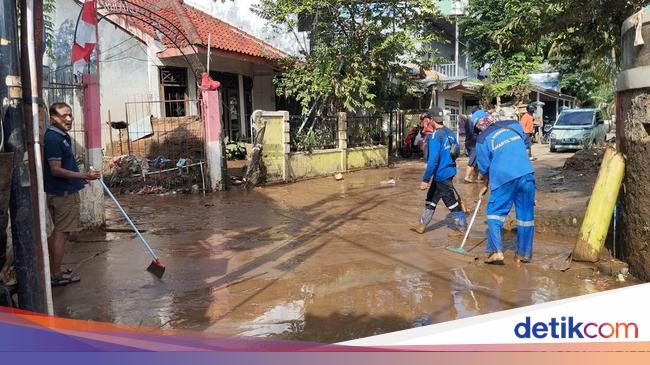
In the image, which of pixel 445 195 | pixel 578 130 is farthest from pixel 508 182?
pixel 578 130

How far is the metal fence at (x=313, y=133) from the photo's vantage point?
13.5m

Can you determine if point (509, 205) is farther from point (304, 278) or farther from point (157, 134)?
point (157, 134)

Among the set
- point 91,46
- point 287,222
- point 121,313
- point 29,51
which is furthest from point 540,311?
point 91,46

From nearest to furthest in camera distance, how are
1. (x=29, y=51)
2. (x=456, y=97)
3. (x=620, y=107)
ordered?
(x=29, y=51), (x=620, y=107), (x=456, y=97)

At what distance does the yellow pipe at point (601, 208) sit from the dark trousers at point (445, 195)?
181cm

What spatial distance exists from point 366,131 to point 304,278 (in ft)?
38.6

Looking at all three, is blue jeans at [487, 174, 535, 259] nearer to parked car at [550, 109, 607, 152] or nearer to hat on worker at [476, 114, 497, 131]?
hat on worker at [476, 114, 497, 131]

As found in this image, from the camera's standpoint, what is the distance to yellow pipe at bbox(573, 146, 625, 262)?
213 inches

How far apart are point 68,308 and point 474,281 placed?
12.0 ft

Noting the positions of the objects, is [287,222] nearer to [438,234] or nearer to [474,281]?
[438,234]

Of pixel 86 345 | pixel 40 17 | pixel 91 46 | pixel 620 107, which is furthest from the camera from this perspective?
pixel 91 46

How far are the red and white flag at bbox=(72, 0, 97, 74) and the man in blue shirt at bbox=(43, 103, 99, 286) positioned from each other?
2.30 m

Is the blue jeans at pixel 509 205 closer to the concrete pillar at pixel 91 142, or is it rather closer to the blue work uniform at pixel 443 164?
the blue work uniform at pixel 443 164

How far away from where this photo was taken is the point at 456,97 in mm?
29266
